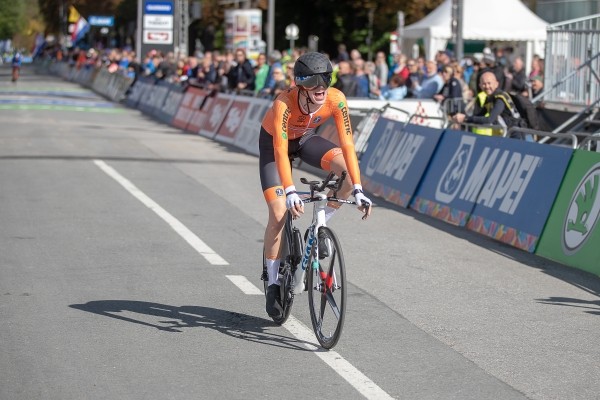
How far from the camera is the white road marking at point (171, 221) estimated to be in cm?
1156

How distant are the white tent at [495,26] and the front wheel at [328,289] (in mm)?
28517

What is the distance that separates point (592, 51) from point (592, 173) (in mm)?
8670

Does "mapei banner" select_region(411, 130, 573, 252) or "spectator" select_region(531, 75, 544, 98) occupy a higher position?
"spectator" select_region(531, 75, 544, 98)

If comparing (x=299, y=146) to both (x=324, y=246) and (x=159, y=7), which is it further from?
(x=159, y=7)

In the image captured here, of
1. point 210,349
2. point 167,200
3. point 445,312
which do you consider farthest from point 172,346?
point 167,200

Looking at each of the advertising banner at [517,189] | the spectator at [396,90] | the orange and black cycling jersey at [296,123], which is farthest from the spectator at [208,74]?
the orange and black cycling jersey at [296,123]

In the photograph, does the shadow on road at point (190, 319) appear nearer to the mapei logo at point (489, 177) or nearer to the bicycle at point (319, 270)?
the bicycle at point (319, 270)

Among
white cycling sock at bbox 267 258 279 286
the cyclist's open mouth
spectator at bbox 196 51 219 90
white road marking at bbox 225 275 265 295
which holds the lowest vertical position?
white road marking at bbox 225 275 265 295

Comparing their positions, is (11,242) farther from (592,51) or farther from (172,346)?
(592,51)

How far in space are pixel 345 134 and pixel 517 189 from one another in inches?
206

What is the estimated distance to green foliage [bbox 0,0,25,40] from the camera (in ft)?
454

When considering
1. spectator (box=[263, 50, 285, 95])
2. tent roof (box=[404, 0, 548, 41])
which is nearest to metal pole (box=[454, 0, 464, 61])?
spectator (box=[263, 50, 285, 95])

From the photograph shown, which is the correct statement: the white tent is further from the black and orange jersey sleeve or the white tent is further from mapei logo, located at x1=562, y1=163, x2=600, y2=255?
the black and orange jersey sleeve

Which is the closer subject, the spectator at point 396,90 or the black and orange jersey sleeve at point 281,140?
the black and orange jersey sleeve at point 281,140
